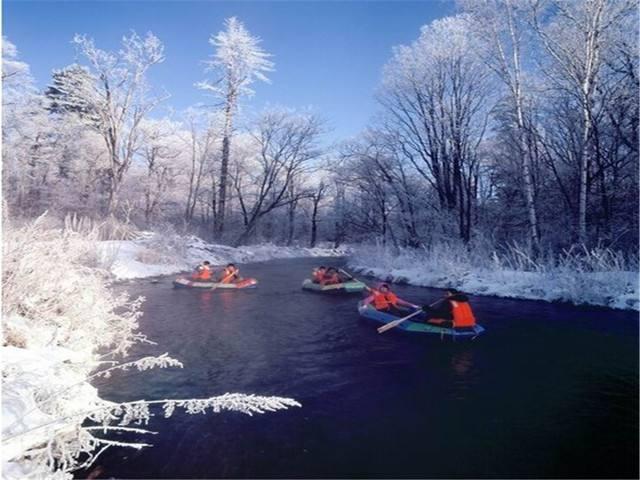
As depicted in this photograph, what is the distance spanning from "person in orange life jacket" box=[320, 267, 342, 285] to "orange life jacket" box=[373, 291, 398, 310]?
184 inches

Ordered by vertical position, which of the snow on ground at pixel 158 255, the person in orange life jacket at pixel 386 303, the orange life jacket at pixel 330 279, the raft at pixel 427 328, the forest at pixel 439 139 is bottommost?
the raft at pixel 427 328

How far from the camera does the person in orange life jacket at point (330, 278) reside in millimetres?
16562

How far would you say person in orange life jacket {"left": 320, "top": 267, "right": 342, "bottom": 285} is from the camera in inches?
652

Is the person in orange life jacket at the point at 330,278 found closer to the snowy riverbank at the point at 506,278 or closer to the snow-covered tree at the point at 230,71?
the snowy riverbank at the point at 506,278

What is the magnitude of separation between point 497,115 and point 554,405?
19326 millimetres

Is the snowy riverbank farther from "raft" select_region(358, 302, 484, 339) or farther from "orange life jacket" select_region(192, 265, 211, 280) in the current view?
"orange life jacket" select_region(192, 265, 211, 280)

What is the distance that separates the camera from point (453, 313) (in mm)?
9633

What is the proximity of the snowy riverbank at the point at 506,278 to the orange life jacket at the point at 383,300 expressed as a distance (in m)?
5.57

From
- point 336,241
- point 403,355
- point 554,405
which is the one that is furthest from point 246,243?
point 554,405

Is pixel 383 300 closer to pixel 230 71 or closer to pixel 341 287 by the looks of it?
pixel 341 287

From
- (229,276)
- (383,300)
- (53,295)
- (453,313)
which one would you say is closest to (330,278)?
(229,276)

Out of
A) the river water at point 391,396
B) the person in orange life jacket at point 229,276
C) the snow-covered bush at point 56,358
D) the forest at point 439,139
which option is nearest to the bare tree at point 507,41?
the forest at point 439,139

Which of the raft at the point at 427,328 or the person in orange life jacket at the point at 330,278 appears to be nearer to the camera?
the raft at the point at 427,328

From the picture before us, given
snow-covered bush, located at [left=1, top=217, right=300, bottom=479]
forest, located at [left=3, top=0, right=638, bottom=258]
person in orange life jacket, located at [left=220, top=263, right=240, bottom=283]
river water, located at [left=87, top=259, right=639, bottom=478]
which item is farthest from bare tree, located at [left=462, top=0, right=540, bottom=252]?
snow-covered bush, located at [left=1, top=217, right=300, bottom=479]
